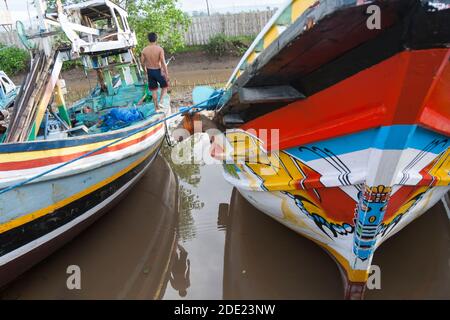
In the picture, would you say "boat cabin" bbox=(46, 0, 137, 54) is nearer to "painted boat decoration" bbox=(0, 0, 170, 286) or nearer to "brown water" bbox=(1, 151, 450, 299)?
"painted boat decoration" bbox=(0, 0, 170, 286)

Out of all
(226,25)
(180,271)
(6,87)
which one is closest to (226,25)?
(226,25)

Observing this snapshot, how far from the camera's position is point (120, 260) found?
12.7 ft

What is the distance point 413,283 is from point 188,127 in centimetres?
261

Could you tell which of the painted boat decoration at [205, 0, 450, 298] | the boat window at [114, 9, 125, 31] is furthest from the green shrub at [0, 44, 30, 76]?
the painted boat decoration at [205, 0, 450, 298]

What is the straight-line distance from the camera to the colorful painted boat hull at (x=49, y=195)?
3027 millimetres

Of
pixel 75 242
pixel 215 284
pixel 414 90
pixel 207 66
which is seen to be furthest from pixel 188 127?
pixel 207 66

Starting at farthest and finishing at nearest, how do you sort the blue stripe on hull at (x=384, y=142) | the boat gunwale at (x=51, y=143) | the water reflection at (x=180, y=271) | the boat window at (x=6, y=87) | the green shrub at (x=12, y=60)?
the green shrub at (x=12, y=60) < the boat window at (x=6, y=87) < the water reflection at (x=180, y=271) < the boat gunwale at (x=51, y=143) < the blue stripe on hull at (x=384, y=142)

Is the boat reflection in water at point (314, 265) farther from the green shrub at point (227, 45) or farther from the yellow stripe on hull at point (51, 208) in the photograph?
the green shrub at point (227, 45)

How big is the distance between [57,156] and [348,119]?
2.60 metres

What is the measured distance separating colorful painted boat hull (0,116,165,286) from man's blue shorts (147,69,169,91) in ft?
6.25

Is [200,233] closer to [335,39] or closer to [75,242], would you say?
[75,242]

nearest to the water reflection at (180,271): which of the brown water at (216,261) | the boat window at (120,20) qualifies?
the brown water at (216,261)

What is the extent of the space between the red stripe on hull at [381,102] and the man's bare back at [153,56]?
136 inches

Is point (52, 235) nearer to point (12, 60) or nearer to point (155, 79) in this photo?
point (155, 79)
